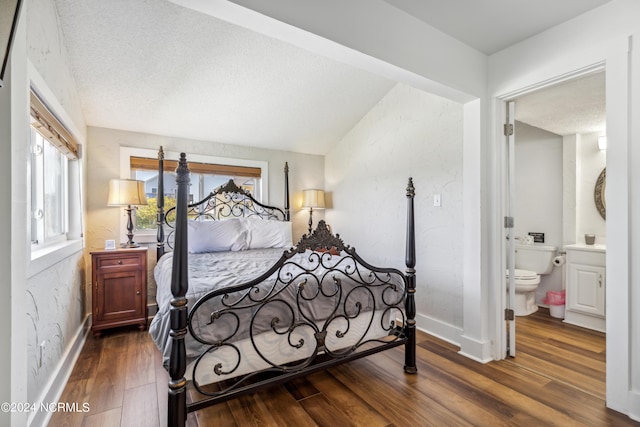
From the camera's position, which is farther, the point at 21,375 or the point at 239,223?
the point at 239,223

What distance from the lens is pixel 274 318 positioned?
170cm

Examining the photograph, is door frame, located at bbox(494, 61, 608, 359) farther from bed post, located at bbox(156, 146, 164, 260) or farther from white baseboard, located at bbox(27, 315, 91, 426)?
bed post, located at bbox(156, 146, 164, 260)

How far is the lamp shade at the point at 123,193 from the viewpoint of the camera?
2.93m

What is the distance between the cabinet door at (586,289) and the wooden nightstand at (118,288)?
4.25 meters

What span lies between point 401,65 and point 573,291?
117 inches

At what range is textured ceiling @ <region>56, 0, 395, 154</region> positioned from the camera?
221 cm

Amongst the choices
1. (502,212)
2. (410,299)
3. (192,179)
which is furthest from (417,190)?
(192,179)

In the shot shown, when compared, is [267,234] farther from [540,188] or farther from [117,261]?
[540,188]

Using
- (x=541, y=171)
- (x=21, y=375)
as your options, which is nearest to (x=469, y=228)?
(x=541, y=171)

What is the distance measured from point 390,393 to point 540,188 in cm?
338

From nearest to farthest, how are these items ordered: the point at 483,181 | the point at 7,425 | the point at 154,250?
1. the point at 7,425
2. the point at 483,181
3. the point at 154,250

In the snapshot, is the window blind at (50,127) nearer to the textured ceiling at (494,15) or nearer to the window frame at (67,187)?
the window frame at (67,187)

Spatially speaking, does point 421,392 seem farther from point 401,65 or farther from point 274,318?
point 401,65

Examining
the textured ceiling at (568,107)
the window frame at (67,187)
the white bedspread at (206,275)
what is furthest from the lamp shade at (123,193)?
the textured ceiling at (568,107)
